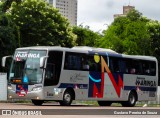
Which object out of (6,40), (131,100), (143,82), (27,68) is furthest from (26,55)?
(6,40)

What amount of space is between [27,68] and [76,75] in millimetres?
3083

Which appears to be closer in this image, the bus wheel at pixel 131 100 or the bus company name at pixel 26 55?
the bus company name at pixel 26 55

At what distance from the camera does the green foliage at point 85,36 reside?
3402 inches

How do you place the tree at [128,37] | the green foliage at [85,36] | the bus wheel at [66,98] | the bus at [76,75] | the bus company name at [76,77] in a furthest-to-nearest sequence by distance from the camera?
the green foliage at [85,36] → the tree at [128,37] → the bus company name at [76,77] → the bus wheel at [66,98] → the bus at [76,75]

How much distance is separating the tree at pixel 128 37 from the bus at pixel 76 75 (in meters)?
35.3

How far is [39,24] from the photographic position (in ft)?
219

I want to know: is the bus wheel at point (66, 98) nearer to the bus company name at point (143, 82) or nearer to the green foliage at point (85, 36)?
the bus company name at point (143, 82)

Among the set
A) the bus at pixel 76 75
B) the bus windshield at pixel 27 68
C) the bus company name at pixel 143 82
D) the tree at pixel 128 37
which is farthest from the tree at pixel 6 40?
the tree at pixel 128 37

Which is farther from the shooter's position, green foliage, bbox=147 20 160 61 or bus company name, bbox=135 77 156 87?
green foliage, bbox=147 20 160 61

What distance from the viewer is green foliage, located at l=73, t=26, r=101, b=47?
8641 cm

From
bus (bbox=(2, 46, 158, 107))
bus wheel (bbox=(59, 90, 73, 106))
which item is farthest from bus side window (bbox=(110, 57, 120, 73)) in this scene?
bus wheel (bbox=(59, 90, 73, 106))

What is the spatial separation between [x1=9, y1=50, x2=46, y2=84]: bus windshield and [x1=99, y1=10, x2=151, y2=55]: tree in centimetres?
4262

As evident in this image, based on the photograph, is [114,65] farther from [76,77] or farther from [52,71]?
[52,71]

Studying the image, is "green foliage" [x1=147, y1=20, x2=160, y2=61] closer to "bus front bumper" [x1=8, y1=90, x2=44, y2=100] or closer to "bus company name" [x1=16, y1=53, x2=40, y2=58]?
"bus company name" [x1=16, y1=53, x2=40, y2=58]
